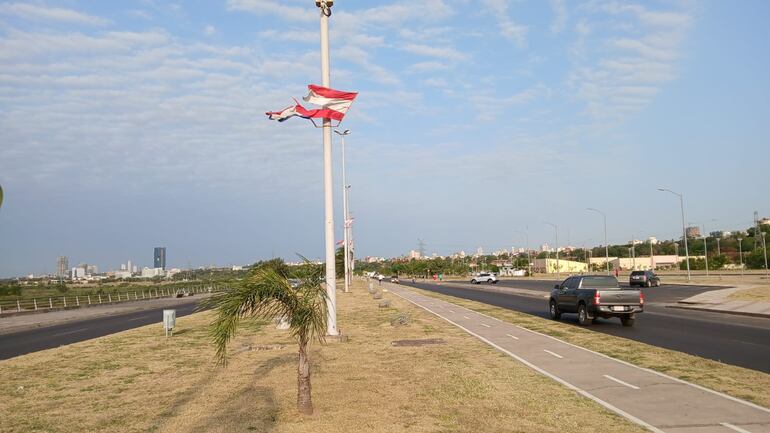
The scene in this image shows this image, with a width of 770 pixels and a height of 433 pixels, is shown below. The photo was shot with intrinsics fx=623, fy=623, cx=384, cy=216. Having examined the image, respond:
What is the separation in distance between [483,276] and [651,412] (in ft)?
241

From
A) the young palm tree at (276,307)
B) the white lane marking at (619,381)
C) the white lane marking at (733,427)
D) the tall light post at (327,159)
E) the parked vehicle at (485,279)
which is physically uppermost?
the tall light post at (327,159)

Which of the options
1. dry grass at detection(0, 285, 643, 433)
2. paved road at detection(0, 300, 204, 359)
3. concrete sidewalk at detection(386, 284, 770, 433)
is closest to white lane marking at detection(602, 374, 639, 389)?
concrete sidewalk at detection(386, 284, 770, 433)

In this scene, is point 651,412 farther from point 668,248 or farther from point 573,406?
point 668,248

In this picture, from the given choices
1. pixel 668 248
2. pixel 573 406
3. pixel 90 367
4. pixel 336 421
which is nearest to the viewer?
pixel 336 421

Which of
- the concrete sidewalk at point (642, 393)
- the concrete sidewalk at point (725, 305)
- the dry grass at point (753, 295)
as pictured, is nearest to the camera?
the concrete sidewalk at point (642, 393)

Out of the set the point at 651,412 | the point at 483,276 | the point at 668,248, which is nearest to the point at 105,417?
the point at 651,412

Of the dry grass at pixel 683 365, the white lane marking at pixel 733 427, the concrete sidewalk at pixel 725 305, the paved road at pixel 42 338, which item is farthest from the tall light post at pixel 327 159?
the concrete sidewalk at pixel 725 305

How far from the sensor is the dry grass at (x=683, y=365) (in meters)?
10.3

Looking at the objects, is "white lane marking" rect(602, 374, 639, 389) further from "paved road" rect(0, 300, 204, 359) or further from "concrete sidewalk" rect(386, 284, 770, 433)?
"paved road" rect(0, 300, 204, 359)

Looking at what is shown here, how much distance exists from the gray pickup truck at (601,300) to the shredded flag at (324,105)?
11811mm

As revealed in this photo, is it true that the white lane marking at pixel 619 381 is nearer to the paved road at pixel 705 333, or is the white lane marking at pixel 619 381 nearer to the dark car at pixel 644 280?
the paved road at pixel 705 333

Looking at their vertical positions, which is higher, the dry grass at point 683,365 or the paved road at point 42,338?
the dry grass at point 683,365

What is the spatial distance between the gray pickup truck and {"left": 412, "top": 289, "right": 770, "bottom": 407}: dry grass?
3.20 metres

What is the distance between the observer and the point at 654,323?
2314 centimetres
